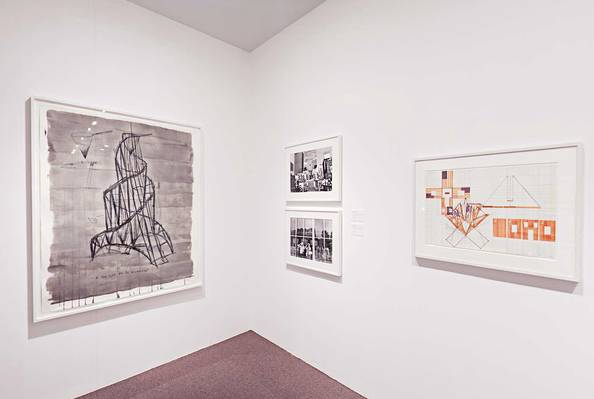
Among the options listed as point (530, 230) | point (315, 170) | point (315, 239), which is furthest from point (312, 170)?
point (530, 230)

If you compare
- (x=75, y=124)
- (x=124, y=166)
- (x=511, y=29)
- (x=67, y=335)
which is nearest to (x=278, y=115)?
(x=124, y=166)

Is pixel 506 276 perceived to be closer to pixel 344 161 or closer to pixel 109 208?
pixel 344 161

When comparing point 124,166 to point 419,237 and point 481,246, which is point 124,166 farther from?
point 481,246

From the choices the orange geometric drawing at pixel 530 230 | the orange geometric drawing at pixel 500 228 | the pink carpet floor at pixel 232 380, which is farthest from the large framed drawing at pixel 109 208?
the orange geometric drawing at pixel 530 230

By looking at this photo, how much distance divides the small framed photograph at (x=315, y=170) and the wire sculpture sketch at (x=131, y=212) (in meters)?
A: 1.07

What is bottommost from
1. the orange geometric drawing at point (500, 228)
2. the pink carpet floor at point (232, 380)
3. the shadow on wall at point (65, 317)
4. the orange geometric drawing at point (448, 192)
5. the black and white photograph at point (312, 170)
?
the pink carpet floor at point (232, 380)

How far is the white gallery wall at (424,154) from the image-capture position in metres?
1.22

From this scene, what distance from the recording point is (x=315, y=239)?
7.42 ft

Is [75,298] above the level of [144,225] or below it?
below

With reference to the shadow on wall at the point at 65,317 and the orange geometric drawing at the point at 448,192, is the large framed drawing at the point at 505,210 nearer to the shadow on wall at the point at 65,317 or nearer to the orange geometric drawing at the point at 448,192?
the orange geometric drawing at the point at 448,192

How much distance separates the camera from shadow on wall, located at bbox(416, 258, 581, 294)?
1.22 metres

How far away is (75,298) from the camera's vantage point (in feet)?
6.24

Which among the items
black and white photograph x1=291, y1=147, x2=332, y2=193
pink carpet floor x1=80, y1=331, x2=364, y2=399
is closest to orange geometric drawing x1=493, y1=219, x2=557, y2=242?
black and white photograph x1=291, y1=147, x2=332, y2=193

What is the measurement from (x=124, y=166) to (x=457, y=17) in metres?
2.24
